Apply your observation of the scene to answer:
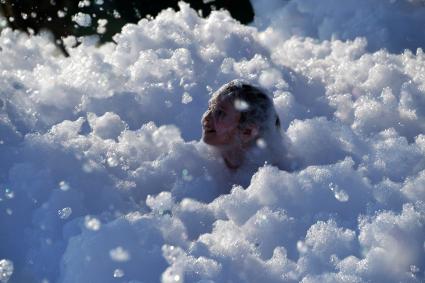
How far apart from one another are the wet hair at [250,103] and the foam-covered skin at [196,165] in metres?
0.44

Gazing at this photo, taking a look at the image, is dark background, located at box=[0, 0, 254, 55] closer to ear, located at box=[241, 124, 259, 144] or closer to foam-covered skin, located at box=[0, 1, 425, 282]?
foam-covered skin, located at box=[0, 1, 425, 282]

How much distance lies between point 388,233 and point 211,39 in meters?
3.66

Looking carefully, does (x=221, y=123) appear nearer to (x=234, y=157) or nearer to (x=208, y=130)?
(x=208, y=130)

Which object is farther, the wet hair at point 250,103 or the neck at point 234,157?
the neck at point 234,157

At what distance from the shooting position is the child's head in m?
3.92

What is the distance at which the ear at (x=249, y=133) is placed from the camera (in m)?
3.94

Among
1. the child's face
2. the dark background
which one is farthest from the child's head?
the dark background

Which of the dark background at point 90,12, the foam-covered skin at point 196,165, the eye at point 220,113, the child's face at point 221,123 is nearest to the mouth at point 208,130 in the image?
the child's face at point 221,123

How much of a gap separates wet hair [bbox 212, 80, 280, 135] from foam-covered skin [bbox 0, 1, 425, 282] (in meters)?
0.44

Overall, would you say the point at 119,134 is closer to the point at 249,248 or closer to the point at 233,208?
the point at 233,208

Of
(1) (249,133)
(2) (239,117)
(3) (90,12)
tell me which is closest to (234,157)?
(1) (249,133)

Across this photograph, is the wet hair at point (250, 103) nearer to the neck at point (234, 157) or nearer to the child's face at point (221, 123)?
the child's face at point (221, 123)

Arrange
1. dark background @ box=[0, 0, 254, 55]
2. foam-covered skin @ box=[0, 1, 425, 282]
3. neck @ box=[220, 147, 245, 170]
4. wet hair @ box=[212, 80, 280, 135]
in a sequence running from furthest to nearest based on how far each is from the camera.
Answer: dark background @ box=[0, 0, 254, 55], neck @ box=[220, 147, 245, 170], wet hair @ box=[212, 80, 280, 135], foam-covered skin @ box=[0, 1, 425, 282]

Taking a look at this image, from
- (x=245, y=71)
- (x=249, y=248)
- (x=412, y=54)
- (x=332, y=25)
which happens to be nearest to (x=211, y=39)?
(x=245, y=71)
